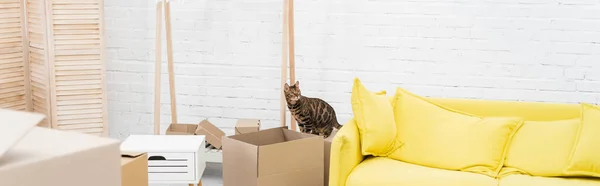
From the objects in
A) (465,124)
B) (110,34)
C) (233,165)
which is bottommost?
(233,165)

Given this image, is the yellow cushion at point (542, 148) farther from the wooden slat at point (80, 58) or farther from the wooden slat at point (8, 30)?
the wooden slat at point (8, 30)

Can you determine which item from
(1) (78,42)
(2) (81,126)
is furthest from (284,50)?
(2) (81,126)

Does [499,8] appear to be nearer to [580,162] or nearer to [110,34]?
[580,162]

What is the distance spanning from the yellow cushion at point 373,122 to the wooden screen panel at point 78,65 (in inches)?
71.5

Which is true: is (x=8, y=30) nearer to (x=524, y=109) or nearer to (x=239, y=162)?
(x=239, y=162)

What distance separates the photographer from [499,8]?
439 cm

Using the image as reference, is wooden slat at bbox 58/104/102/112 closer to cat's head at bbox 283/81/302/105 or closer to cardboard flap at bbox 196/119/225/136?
cardboard flap at bbox 196/119/225/136

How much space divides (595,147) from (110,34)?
3.20m

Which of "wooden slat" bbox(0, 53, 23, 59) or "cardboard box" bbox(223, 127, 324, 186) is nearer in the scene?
"cardboard box" bbox(223, 127, 324, 186)

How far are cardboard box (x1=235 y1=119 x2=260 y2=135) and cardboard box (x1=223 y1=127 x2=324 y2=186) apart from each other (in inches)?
26.1

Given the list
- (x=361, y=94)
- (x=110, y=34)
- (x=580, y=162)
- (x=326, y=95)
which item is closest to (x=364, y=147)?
(x=361, y=94)

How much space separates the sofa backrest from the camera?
3.48m

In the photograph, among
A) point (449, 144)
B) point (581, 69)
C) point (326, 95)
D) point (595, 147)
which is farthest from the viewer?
point (326, 95)

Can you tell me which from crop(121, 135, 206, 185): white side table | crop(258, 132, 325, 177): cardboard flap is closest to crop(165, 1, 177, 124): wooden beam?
crop(121, 135, 206, 185): white side table
